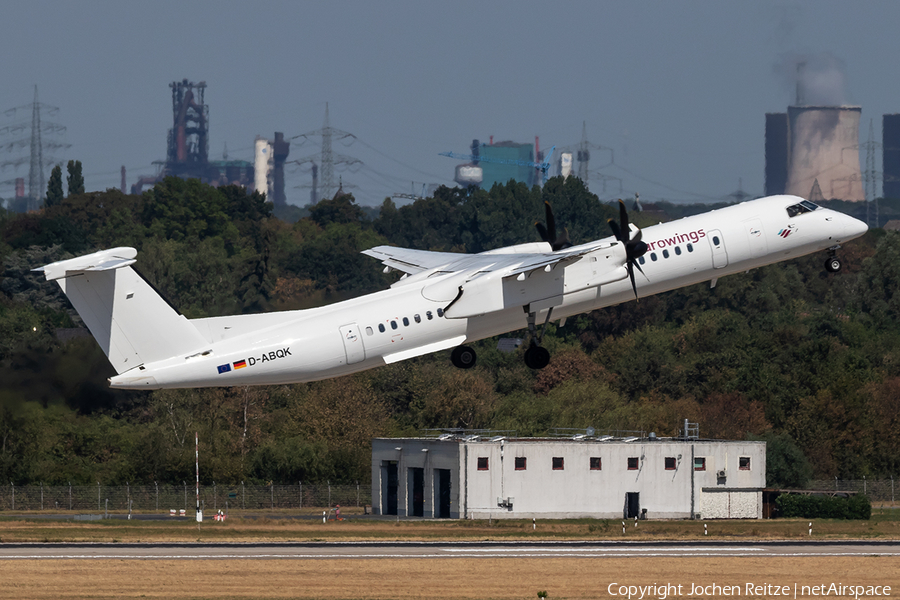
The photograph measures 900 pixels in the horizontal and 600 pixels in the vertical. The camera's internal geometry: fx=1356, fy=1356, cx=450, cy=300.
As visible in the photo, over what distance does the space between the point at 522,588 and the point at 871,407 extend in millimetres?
61813

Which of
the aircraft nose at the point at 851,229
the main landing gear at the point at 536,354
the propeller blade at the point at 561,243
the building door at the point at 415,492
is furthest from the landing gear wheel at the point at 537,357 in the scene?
the building door at the point at 415,492

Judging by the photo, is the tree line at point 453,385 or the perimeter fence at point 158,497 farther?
the tree line at point 453,385

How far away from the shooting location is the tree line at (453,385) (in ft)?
278

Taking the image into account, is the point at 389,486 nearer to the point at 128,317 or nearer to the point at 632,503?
the point at 632,503

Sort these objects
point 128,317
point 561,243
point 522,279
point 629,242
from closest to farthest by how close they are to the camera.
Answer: point 128,317 < point 522,279 < point 629,242 < point 561,243

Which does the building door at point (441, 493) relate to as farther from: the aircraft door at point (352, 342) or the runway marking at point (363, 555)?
the aircraft door at point (352, 342)

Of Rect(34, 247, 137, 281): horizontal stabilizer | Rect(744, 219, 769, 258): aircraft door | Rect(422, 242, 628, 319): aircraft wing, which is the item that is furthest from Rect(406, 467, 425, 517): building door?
Rect(34, 247, 137, 281): horizontal stabilizer

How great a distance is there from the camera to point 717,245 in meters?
46.6

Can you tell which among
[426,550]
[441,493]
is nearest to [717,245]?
[426,550]

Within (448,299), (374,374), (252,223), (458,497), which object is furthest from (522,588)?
(252,223)

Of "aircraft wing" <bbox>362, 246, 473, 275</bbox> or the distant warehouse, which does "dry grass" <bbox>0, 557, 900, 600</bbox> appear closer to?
"aircraft wing" <bbox>362, 246, 473, 275</bbox>

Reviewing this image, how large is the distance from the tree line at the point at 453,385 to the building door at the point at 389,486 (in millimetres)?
7758

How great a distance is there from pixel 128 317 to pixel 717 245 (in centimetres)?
1986

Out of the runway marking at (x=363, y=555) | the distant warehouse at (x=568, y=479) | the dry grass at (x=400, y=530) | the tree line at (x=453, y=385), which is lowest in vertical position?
the dry grass at (x=400, y=530)
